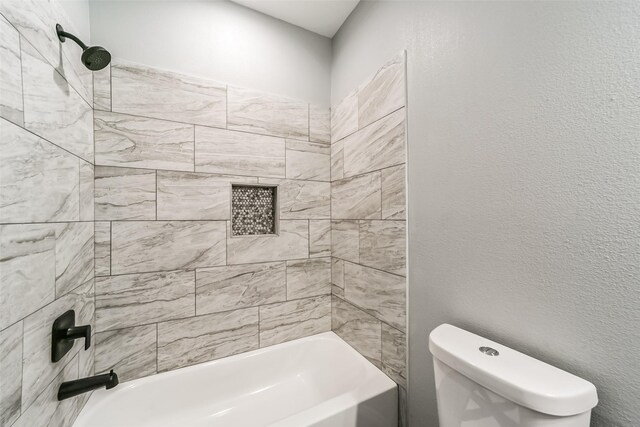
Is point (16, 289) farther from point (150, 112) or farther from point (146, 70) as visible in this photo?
point (146, 70)

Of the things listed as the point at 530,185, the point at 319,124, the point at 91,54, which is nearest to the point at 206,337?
the point at 91,54

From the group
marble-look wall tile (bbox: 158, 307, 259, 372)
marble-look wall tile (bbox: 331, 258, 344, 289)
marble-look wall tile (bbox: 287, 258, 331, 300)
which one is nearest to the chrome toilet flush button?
marble-look wall tile (bbox: 331, 258, 344, 289)

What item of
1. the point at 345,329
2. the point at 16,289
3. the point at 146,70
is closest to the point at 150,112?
the point at 146,70

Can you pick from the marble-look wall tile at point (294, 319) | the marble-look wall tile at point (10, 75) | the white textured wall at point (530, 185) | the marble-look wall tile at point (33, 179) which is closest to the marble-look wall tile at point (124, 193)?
the marble-look wall tile at point (33, 179)

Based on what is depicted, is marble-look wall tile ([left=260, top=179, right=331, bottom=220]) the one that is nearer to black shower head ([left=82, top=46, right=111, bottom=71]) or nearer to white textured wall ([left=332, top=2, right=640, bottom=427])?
white textured wall ([left=332, top=2, right=640, bottom=427])

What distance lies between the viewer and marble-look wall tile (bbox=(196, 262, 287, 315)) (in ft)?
4.96

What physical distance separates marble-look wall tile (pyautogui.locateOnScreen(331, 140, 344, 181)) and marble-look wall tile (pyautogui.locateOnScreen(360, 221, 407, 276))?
1.43 ft

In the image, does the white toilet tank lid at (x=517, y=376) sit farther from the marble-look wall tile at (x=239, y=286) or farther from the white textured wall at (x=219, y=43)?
the white textured wall at (x=219, y=43)

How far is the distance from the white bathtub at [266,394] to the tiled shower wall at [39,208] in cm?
25

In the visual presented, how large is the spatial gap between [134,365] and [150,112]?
1.38 metres

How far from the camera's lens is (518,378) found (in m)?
0.65

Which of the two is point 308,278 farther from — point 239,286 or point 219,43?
point 219,43

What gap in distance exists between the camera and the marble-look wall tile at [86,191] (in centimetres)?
115

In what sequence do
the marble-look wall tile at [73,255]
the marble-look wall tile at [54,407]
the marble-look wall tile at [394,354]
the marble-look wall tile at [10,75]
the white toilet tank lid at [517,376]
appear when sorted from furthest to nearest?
the marble-look wall tile at [394,354] < the marble-look wall tile at [73,255] < the marble-look wall tile at [54,407] < the marble-look wall tile at [10,75] < the white toilet tank lid at [517,376]
